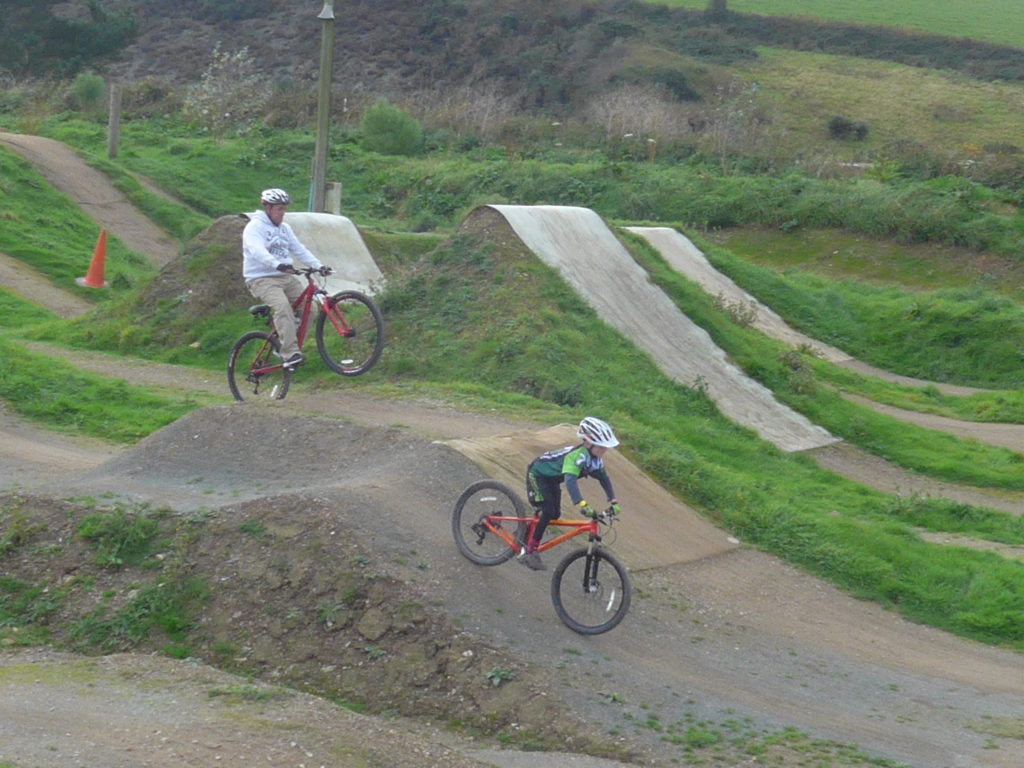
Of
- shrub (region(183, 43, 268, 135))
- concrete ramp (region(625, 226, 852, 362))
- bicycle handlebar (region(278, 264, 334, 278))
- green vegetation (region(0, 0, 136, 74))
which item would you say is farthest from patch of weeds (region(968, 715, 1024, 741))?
green vegetation (region(0, 0, 136, 74))

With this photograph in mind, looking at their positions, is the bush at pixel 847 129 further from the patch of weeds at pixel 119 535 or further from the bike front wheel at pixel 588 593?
the patch of weeds at pixel 119 535

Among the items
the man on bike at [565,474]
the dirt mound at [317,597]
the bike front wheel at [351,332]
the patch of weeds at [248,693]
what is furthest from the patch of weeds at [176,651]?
the bike front wheel at [351,332]

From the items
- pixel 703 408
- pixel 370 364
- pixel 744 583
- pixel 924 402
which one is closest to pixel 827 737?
pixel 744 583

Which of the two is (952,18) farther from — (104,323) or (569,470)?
(569,470)

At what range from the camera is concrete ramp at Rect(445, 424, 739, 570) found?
10.3 m

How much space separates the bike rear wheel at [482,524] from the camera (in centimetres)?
868

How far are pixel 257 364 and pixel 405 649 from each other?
5.61m

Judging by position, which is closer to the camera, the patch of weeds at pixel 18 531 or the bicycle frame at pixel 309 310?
the patch of weeds at pixel 18 531

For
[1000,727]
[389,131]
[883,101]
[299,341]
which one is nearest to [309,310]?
[299,341]

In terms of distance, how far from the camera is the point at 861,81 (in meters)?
58.2

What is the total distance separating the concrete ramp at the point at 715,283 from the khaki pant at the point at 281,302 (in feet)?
44.6

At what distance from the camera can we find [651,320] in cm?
1786

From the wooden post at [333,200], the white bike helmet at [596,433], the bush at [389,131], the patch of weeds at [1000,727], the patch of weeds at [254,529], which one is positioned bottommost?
the patch of weeds at [1000,727]

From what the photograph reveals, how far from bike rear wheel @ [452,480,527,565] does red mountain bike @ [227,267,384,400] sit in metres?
3.44
